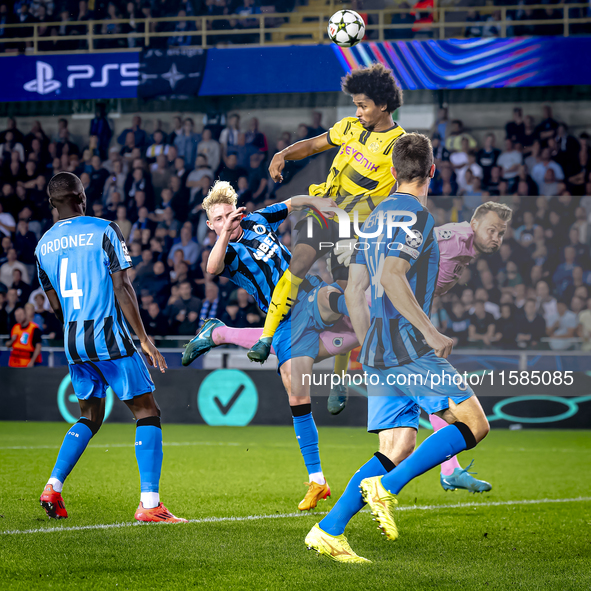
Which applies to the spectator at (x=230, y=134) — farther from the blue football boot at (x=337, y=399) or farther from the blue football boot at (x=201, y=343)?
the blue football boot at (x=337, y=399)

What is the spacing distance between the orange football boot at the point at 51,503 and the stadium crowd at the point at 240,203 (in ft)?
16.6

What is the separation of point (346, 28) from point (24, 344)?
6.39m

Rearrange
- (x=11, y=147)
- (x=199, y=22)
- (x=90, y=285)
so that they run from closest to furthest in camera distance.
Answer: (x=90, y=285) → (x=11, y=147) → (x=199, y=22)

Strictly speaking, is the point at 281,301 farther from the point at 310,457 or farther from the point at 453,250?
the point at 453,250

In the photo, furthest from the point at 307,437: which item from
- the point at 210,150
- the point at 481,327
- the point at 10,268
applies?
the point at 10,268

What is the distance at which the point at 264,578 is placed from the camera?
3393 millimetres

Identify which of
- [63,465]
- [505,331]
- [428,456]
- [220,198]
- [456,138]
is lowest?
[63,465]

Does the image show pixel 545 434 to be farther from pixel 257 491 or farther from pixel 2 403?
pixel 2 403

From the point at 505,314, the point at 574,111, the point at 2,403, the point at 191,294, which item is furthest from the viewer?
the point at 574,111

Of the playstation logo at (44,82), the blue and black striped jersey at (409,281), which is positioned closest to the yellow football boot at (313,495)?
the blue and black striped jersey at (409,281)

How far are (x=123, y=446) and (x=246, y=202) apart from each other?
14.1 feet

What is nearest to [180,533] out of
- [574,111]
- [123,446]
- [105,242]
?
[105,242]

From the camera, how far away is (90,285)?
4562mm

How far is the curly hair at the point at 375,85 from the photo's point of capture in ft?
16.4
